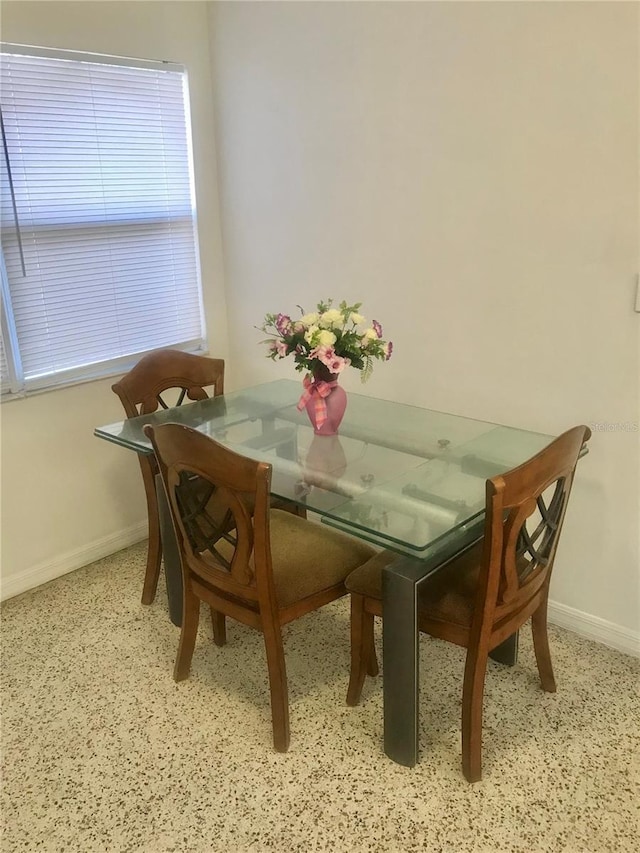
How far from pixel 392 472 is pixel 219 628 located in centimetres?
88

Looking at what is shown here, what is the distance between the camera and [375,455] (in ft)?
7.14

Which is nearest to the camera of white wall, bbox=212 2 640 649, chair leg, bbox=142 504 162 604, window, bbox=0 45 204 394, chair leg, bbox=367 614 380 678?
white wall, bbox=212 2 640 649

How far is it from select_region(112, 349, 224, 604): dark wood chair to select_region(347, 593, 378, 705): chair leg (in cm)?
96

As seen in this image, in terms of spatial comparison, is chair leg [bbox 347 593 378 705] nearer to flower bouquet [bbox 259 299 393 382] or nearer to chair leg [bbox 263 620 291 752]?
chair leg [bbox 263 620 291 752]

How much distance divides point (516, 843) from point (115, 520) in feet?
6.90

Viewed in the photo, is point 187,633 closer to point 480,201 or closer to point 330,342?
point 330,342

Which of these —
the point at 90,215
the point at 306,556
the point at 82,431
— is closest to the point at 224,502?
the point at 306,556

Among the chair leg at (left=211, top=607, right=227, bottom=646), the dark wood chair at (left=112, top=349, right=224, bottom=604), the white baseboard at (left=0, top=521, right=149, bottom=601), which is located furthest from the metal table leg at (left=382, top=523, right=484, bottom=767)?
the white baseboard at (left=0, top=521, right=149, bottom=601)

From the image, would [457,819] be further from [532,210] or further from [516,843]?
[532,210]

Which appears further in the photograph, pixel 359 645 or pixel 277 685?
pixel 359 645

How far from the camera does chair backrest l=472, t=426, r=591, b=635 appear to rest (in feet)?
5.18

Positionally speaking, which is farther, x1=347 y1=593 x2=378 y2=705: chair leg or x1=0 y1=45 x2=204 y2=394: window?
x1=0 y1=45 x2=204 y2=394: window

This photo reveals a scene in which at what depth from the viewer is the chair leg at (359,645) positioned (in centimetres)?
201

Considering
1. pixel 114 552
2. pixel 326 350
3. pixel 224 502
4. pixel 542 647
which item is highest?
pixel 326 350
